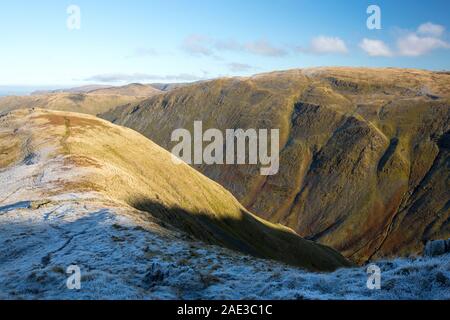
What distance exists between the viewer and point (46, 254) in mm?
22750

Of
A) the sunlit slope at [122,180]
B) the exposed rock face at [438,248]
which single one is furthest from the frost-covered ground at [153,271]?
the sunlit slope at [122,180]

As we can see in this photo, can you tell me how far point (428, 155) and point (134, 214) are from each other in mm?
185188

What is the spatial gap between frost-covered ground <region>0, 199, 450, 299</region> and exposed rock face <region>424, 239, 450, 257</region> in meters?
2.22

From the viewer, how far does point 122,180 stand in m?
47.5

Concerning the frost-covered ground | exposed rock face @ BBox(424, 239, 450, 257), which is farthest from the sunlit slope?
exposed rock face @ BBox(424, 239, 450, 257)

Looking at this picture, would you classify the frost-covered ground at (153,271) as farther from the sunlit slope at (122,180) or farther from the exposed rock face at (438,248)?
the sunlit slope at (122,180)

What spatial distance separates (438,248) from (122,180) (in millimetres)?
34771

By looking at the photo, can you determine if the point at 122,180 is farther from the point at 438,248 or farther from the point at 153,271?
the point at 438,248

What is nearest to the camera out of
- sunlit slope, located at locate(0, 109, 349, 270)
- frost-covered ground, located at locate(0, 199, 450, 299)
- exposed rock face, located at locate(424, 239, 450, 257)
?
frost-covered ground, located at locate(0, 199, 450, 299)

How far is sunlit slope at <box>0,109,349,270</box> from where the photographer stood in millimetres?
42188

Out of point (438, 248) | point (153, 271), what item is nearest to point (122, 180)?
point (153, 271)

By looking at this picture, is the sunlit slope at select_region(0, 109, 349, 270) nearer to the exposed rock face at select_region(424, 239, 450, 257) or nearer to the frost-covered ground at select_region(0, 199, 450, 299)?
the frost-covered ground at select_region(0, 199, 450, 299)

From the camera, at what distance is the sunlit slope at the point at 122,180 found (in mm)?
42188

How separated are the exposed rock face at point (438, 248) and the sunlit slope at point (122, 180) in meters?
19.1
